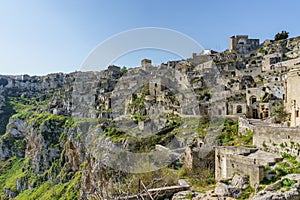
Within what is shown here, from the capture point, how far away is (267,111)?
1695 cm

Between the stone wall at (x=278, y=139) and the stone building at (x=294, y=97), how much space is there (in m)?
3.42

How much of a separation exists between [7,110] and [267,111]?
64.8 meters

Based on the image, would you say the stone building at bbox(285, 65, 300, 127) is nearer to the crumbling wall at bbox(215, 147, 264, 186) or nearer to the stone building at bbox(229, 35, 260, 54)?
the crumbling wall at bbox(215, 147, 264, 186)

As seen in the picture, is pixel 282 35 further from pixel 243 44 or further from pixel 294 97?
pixel 294 97

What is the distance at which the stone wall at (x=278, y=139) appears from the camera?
7.08 meters

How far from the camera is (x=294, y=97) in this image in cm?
1142

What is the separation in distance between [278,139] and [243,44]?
40839mm

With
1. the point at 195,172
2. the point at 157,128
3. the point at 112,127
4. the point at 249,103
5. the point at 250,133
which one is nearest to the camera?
the point at 195,172

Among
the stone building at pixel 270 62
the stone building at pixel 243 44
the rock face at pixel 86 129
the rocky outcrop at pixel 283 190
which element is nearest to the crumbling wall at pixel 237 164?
the rocky outcrop at pixel 283 190

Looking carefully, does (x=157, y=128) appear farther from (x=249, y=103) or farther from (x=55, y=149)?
(x=55, y=149)

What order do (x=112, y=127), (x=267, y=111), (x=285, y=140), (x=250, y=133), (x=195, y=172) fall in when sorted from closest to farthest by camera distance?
(x=285, y=140), (x=195, y=172), (x=250, y=133), (x=267, y=111), (x=112, y=127)

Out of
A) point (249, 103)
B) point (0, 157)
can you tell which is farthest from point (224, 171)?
point (0, 157)

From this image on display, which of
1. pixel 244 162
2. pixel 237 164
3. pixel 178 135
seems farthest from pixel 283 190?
pixel 178 135

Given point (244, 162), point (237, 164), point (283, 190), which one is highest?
point (244, 162)
